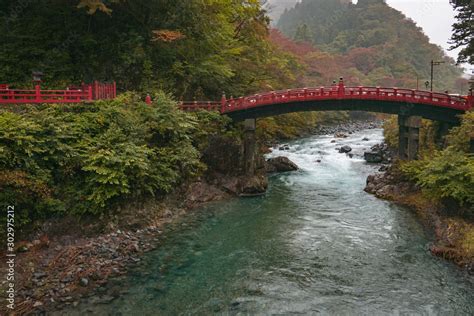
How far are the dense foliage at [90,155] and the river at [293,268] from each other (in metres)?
3.37

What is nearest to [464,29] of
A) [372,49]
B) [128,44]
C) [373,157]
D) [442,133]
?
[442,133]

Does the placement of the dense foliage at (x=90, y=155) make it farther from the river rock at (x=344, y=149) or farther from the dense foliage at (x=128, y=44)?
the river rock at (x=344, y=149)

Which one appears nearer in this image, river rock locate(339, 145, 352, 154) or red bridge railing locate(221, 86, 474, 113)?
red bridge railing locate(221, 86, 474, 113)

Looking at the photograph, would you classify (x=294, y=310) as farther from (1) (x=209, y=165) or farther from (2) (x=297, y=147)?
(2) (x=297, y=147)

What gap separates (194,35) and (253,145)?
1040 cm

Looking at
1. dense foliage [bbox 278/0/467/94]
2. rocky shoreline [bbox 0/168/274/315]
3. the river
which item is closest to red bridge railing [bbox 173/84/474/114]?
the river

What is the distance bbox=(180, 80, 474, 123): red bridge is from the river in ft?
26.5

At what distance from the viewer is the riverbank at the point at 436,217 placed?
604 inches

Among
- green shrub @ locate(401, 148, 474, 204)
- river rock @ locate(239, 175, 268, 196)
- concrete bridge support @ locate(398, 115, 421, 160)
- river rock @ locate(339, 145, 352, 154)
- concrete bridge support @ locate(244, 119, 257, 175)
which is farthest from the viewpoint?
river rock @ locate(339, 145, 352, 154)

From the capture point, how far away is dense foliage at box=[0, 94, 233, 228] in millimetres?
14516

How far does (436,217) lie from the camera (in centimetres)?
1953

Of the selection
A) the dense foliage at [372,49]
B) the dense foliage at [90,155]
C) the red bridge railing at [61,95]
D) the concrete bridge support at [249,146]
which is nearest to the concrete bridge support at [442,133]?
the concrete bridge support at [249,146]

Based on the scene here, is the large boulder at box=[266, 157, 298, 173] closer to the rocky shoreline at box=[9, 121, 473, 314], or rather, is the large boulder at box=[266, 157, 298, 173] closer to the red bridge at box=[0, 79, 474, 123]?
the red bridge at box=[0, 79, 474, 123]

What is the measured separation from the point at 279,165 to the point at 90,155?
71.3 feet
